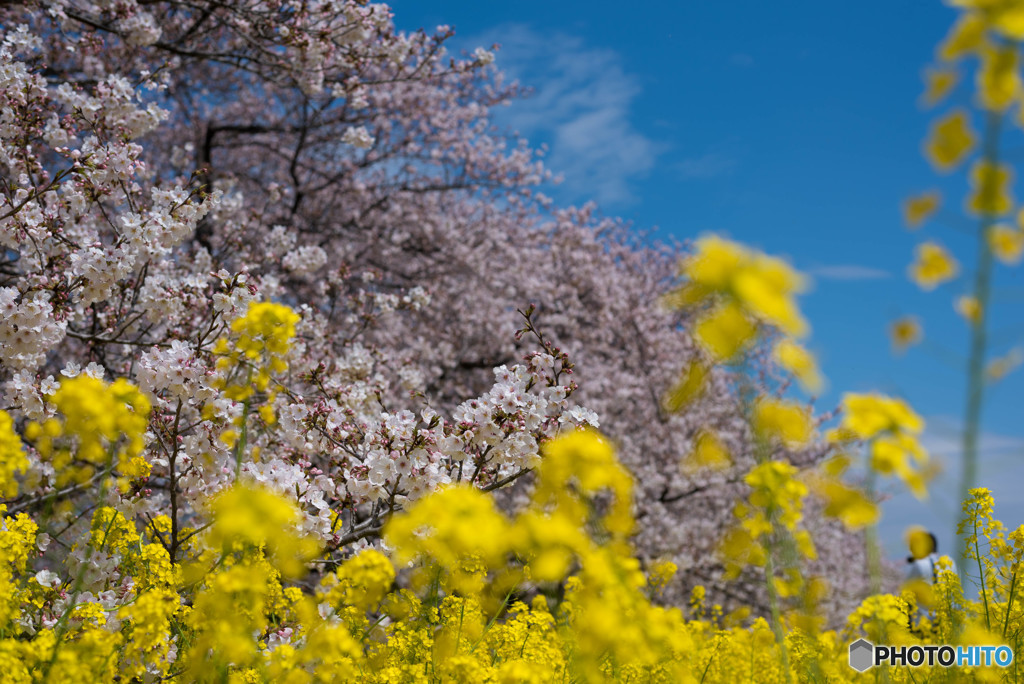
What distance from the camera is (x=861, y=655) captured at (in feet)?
14.6

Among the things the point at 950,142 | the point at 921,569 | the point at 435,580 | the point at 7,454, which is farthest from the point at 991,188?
the point at 921,569

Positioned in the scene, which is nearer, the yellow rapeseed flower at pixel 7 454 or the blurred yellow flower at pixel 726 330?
the blurred yellow flower at pixel 726 330

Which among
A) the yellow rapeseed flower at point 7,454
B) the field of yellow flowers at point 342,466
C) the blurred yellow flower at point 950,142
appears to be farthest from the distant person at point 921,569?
the yellow rapeseed flower at point 7,454

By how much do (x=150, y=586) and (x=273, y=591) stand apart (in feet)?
2.01

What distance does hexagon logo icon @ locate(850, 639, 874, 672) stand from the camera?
4329 mm

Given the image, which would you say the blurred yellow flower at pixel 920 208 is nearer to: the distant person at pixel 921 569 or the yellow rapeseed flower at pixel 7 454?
the distant person at pixel 921 569

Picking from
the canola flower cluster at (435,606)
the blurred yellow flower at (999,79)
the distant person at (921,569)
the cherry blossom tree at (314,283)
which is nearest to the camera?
the blurred yellow flower at (999,79)

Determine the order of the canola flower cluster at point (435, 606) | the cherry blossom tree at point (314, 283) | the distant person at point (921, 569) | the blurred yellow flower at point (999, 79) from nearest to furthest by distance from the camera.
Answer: the blurred yellow flower at point (999, 79) < the canola flower cluster at point (435, 606) < the distant person at point (921, 569) < the cherry blossom tree at point (314, 283)

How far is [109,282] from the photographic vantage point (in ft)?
15.3

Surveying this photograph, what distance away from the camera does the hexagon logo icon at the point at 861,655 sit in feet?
14.2

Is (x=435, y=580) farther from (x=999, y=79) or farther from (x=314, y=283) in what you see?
(x=314, y=283)

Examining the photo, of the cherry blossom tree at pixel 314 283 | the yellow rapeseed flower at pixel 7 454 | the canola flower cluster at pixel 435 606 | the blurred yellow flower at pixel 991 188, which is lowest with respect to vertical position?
the canola flower cluster at pixel 435 606

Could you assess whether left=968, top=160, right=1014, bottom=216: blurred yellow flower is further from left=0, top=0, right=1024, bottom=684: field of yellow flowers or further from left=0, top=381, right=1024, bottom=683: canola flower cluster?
left=0, top=381, right=1024, bottom=683: canola flower cluster

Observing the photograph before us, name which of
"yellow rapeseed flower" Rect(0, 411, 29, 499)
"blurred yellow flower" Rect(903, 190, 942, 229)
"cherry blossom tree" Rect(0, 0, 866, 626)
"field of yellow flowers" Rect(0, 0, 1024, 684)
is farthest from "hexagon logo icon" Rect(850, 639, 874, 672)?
"yellow rapeseed flower" Rect(0, 411, 29, 499)
